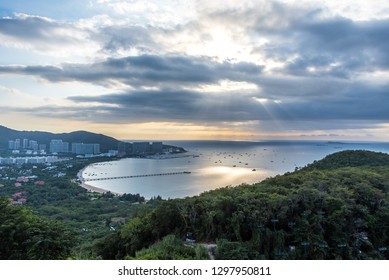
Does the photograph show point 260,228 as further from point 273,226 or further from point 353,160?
point 353,160

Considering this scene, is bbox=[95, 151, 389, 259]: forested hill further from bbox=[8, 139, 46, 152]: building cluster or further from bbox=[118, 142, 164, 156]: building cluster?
bbox=[118, 142, 164, 156]: building cluster

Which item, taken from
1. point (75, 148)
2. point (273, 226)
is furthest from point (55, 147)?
point (273, 226)

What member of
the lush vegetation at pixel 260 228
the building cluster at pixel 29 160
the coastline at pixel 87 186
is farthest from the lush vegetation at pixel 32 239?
the coastline at pixel 87 186

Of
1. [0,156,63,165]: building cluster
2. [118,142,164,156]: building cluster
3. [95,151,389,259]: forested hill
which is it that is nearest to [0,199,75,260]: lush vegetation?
[95,151,389,259]: forested hill

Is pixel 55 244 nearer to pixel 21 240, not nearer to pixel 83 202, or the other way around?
pixel 21 240
